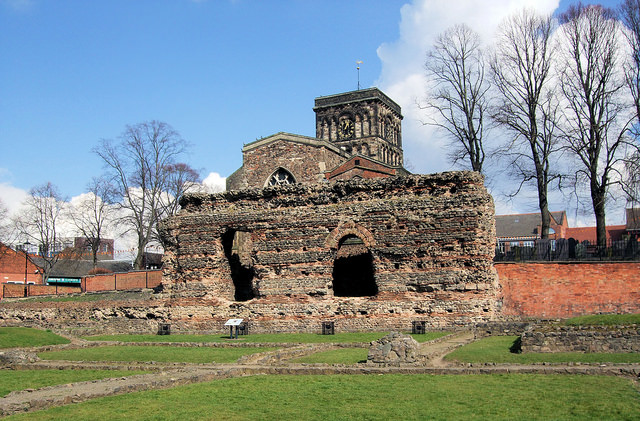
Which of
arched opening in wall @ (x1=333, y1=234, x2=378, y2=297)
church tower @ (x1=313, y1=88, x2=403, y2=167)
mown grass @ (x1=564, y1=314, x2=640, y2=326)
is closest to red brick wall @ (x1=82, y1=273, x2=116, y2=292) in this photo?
arched opening in wall @ (x1=333, y1=234, x2=378, y2=297)

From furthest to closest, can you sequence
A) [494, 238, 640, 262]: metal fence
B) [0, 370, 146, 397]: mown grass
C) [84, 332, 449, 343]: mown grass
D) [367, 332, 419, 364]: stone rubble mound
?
[494, 238, 640, 262]: metal fence
[84, 332, 449, 343]: mown grass
[367, 332, 419, 364]: stone rubble mound
[0, 370, 146, 397]: mown grass

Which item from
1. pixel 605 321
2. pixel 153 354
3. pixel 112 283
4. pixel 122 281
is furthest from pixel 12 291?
pixel 605 321

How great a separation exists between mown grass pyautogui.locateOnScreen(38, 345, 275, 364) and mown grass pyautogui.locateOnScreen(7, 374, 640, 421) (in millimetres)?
3669

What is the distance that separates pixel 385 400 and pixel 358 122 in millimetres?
58675

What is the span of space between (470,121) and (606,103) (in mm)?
7215

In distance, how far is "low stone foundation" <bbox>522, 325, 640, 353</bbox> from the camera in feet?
44.8

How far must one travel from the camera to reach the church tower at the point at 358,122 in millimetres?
65562

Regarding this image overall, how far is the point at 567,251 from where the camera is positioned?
84.3 feet

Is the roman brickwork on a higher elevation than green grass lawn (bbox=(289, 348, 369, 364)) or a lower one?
higher

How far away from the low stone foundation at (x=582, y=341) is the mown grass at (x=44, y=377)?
28.0ft

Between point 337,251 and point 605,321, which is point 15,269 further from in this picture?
point 605,321

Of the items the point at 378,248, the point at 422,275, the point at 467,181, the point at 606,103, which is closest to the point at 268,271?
the point at 378,248

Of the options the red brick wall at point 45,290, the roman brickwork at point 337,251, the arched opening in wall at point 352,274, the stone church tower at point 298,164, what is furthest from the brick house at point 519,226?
the roman brickwork at point 337,251

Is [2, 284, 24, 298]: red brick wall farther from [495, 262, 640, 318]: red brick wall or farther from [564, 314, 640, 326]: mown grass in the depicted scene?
[564, 314, 640, 326]: mown grass
